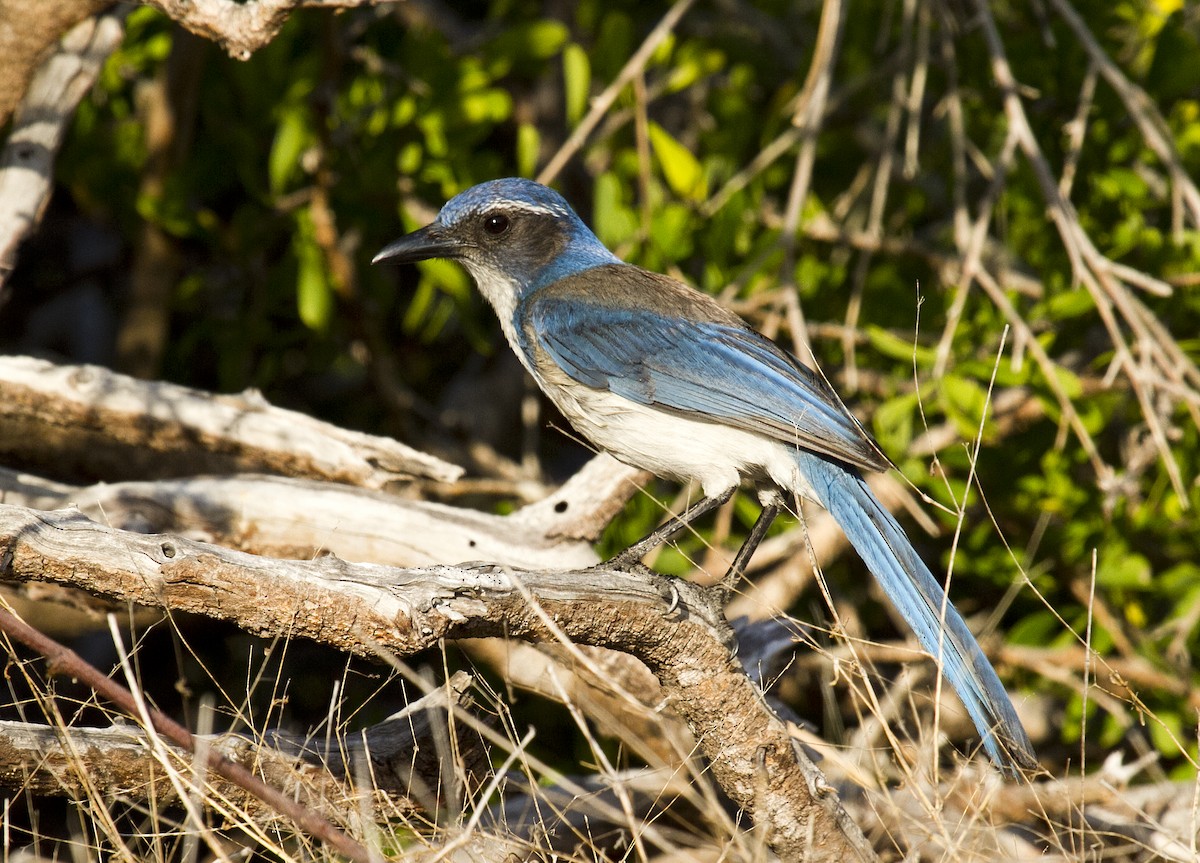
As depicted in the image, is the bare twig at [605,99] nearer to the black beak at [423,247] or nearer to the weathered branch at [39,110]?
the black beak at [423,247]

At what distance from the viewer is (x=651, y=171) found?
19.3ft

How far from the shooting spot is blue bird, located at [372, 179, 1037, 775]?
3.55 metres

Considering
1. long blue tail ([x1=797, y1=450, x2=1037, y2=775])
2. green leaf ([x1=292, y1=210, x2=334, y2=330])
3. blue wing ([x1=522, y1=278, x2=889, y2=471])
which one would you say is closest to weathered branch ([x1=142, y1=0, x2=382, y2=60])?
blue wing ([x1=522, y1=278, x2=889, y2=471])

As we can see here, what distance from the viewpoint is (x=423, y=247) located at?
180 inches

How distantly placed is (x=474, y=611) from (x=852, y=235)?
3365 mm

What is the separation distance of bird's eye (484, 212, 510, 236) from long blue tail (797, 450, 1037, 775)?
1.51m

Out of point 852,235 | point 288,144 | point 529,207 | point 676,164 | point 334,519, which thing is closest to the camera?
point 334,519

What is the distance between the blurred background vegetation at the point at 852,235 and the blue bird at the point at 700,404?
2.28ft

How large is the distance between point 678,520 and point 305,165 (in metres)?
2.76

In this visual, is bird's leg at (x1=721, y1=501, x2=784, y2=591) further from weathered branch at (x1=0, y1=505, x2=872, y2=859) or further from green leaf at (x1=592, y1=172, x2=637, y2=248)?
green leaf at (x1=592, y1=172, x2=637, y2=248)

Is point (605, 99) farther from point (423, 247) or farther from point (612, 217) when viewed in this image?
point (423, 247)

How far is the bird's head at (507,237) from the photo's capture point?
4.62 m

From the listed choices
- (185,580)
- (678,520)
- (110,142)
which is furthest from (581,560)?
(110,142)

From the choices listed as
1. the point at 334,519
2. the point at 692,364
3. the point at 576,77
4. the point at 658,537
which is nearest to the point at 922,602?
the point at 658,537
